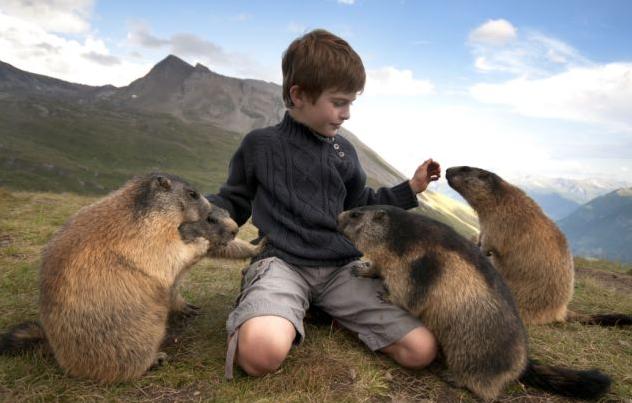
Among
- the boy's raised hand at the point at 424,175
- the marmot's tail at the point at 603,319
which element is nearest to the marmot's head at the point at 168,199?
the boy's raised hand at the point at 424,175

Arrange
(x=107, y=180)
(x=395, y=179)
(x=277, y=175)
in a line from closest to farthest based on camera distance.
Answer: (x=277, y=175) → (x=107, y=180) → (x=395, y=179)

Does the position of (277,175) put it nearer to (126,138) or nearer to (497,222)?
(497,222)

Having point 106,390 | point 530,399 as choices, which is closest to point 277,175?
point 106,390

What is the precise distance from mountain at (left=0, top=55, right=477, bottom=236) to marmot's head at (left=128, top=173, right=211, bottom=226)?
47.4m

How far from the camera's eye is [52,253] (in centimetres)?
427

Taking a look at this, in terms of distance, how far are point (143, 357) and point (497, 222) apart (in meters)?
6.11

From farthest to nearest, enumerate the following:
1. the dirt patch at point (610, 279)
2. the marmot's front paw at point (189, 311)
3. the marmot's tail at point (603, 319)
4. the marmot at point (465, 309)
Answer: the dirt patch at point (610, 279)
the marmot's tail at point (603, 319)
the marmot's front paw at point (189, 311)
the marmot at point (465, 309)

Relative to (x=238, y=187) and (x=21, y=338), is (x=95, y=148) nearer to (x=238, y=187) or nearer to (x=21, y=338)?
(x=238, y=187)

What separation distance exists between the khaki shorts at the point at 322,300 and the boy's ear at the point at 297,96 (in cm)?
208

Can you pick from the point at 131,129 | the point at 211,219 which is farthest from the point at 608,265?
the point at 131,129

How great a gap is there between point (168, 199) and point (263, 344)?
1.90 meters

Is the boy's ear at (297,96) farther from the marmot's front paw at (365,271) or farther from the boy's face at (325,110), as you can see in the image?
the marmot's front paw at (365,271)

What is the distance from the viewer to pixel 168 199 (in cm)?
466

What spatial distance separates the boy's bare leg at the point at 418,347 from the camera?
4.69 metres
